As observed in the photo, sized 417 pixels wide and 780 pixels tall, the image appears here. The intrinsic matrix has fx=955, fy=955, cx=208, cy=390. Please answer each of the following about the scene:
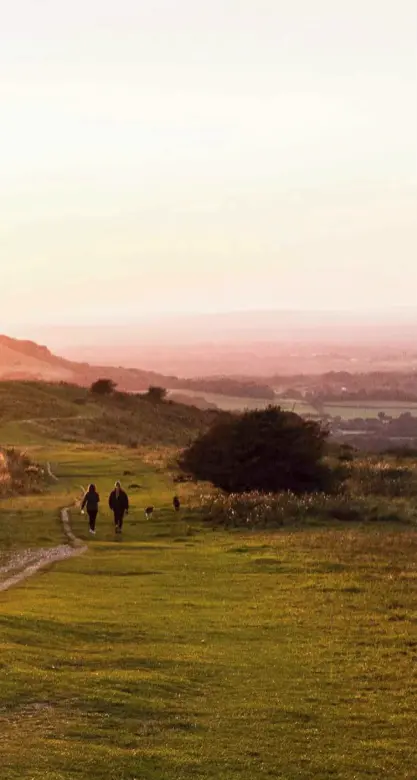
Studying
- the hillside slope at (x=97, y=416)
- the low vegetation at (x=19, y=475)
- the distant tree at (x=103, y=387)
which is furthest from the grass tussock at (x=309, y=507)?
the distant tree at (x=103, y=387)

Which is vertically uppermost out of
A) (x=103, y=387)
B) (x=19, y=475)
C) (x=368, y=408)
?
(x=103, y=387)

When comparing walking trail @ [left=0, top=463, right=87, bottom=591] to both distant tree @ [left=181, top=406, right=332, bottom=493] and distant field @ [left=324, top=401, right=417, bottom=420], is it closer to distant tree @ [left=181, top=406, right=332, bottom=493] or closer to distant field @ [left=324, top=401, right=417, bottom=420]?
distant tree @ [left=181, top=406, right=332, bottom=493]

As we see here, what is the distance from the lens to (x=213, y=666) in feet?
42.0

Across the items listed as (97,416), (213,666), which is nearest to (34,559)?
(213,666)

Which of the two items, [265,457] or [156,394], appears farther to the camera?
[156,394]

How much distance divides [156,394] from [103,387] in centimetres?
776

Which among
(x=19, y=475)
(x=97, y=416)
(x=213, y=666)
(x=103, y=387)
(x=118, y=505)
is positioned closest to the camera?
(x=213, y=666)

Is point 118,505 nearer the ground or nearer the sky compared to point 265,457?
nearer the ground

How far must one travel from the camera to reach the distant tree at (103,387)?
4755 inches

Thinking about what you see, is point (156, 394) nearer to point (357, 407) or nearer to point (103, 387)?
point (103, 387)

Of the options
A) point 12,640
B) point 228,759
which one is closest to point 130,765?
point 228,759

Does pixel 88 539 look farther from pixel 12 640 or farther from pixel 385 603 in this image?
pixel 12 640

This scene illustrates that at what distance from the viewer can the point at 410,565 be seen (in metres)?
21.7

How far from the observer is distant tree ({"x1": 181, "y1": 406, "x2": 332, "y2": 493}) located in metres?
42.6
